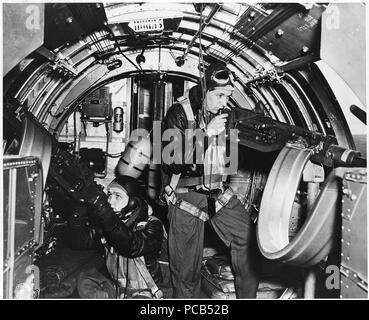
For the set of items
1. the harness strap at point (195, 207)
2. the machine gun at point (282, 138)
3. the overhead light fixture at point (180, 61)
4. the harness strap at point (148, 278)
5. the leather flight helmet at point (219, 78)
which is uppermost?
the overhead light fixture at point (180, 61)

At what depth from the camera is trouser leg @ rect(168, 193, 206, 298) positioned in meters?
3.83

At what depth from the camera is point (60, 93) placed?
504cm

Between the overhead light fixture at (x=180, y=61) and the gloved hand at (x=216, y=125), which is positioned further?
the overhead light fixture at (x=180, y=61)

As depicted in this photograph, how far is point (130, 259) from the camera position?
13.3 ft

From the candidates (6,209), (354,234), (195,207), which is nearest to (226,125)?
(195,207)

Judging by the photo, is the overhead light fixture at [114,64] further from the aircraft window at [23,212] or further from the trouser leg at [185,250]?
the aircraft window at [23,212]

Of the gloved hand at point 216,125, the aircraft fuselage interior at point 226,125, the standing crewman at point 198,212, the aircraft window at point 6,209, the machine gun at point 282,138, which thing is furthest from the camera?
the standing crewman at point 198,212

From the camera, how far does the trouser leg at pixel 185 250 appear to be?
12.6 feet

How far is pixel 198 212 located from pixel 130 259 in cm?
100

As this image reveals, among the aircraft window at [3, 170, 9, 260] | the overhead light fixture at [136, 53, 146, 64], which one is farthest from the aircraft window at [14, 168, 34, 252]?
the overhead light fixture at [136, 53, 146, 64]

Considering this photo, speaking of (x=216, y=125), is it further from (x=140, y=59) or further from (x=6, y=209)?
(x=140, y=59)

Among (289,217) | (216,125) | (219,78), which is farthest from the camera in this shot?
(219,78)

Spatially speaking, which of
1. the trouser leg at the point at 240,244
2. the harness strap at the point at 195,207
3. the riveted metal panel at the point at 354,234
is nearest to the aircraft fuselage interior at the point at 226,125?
the riveted metal panel at the point at 354,234

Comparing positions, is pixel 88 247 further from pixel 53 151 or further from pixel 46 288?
pixel 53 151
